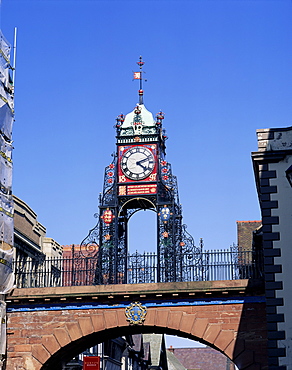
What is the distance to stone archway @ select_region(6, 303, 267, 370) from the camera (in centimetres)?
2688

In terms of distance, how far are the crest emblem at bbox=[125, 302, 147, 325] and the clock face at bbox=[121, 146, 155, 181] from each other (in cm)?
651

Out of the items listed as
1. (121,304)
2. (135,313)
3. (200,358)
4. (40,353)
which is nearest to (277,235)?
(135,313)

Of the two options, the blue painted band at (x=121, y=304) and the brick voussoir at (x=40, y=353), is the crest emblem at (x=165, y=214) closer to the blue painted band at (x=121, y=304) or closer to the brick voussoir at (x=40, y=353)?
the blue painted band at (x=121, y=304)

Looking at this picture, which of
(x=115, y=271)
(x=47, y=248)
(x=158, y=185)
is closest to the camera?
(x=115, y=271)

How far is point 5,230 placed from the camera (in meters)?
30.4

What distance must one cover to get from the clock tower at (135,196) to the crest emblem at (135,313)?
7.14 ft

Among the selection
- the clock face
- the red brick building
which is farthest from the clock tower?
the red brick building

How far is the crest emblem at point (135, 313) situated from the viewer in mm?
28016

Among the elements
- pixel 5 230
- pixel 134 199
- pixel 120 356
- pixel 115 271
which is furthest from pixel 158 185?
pixel 120 356

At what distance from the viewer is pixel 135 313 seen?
28094mm

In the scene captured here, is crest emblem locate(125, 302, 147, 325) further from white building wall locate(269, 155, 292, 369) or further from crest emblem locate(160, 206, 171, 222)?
white building wall locate(269, 155, 292, 369)

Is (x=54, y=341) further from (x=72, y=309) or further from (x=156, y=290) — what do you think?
(x=156, y=290)

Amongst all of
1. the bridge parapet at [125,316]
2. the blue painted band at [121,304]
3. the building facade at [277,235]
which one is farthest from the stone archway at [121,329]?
the building facade at [277,235]

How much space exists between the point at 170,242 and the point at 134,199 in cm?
265
